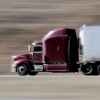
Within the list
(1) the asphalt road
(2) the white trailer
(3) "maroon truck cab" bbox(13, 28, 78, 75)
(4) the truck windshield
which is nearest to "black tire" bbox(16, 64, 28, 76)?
(3) "maroon truck cab" bbox(13, 28, 78, 75)

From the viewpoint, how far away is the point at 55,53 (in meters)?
32.5

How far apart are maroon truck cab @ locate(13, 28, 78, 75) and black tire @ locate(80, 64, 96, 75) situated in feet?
2.03

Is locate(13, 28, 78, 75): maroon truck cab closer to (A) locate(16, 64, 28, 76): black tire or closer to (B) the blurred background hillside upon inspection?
(A) locate(16, 64, 28, 76): black tire

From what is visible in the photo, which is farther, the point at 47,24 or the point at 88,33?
the point at 47,24

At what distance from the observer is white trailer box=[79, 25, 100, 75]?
31.9 m

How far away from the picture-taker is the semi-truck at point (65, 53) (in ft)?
105

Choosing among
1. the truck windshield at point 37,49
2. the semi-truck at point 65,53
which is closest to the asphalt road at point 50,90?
the semi-truck at point 65,53
